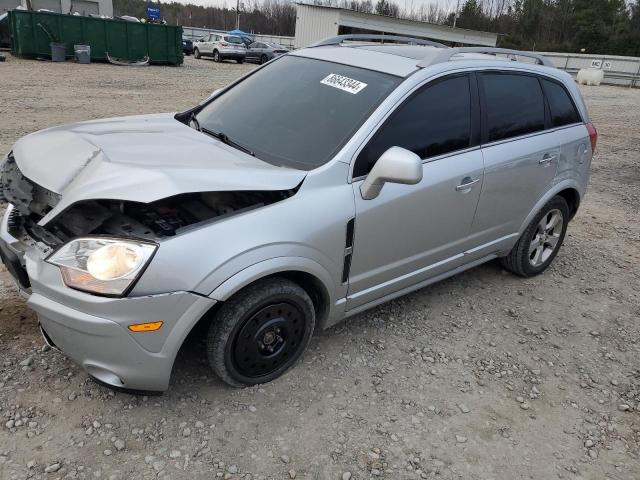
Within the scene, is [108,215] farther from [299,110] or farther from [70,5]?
[70,5]

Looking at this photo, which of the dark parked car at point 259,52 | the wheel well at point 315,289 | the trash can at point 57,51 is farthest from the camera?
the dark parked car at point 259,52

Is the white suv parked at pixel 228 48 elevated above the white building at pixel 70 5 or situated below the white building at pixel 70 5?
below

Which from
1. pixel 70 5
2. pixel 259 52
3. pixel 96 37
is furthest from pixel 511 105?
pixel 70 5

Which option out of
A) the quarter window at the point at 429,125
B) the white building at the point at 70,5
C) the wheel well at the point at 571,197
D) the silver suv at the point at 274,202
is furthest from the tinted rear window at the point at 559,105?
the white building at the point at 70,5

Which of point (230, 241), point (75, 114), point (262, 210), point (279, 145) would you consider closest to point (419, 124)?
point (279, 145)

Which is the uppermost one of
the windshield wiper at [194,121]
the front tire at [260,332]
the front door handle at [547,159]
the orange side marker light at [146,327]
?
the windshield wiper at [194,121]

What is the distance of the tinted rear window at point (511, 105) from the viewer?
11.6 ft

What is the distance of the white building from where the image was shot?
100 feet

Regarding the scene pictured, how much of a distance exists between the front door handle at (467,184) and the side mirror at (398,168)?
780 millimetres

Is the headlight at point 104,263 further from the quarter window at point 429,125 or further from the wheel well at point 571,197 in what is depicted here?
the wheel well at point 571,197

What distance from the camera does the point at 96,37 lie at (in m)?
20.8

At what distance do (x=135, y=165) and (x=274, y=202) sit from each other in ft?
2.29

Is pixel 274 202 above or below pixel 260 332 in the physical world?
above

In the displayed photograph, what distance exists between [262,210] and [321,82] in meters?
1.22
